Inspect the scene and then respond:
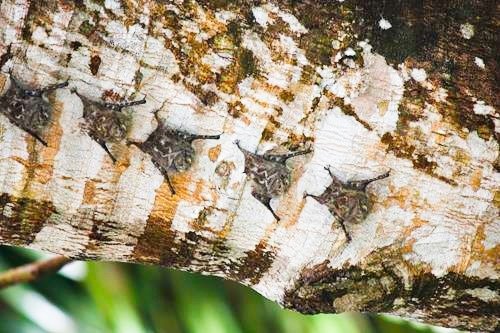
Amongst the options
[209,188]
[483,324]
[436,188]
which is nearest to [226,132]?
[209,188]

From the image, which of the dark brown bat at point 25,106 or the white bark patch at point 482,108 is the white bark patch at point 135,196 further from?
the white bark patch at point 482,108

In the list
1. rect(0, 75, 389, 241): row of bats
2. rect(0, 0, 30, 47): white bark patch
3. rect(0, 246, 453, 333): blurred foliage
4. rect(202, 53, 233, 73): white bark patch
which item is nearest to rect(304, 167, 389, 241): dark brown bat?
rect(0, 75, 389, 241): row of bats

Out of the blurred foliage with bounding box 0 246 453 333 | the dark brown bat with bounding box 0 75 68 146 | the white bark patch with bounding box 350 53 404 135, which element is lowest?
the blurred foliage with bounding box 0 246 453 333

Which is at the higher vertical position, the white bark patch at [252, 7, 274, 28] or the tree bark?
the white bark patch at [252, 7, 274, 28]

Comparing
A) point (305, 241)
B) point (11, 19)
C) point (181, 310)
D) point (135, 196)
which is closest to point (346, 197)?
point (305, 241)

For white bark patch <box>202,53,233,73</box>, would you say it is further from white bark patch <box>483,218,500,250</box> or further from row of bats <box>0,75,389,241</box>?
white bark patch <box>483,218,500,250</box>

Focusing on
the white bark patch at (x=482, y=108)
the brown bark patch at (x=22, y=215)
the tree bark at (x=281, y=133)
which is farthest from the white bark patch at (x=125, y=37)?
the white bark patch at (x=482, y=108)

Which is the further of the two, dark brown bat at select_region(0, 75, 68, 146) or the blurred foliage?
the blurred foliage
